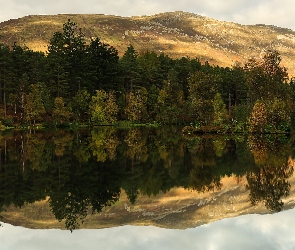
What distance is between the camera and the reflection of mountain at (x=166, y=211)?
1392cm

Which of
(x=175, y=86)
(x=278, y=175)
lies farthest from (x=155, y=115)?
(x=278, y=175)

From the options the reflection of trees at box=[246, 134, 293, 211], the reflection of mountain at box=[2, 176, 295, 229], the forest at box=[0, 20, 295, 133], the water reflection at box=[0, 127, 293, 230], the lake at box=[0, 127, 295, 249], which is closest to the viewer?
the lake at box=[0, 127, 295, 249]

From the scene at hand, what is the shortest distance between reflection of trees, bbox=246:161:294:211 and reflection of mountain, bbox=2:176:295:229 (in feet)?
1.02

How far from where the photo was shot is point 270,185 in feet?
62.8

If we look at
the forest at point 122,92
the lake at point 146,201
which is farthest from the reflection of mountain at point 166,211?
the forest at point 122,92

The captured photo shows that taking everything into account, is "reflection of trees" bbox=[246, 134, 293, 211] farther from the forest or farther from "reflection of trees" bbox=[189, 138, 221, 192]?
the forest

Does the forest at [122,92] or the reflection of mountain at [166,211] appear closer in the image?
the reflection of mountain at [166,211]

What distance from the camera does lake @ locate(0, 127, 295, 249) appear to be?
39.5ft

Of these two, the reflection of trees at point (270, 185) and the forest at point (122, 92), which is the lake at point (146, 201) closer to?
the reflection of trees at point (270, 185)

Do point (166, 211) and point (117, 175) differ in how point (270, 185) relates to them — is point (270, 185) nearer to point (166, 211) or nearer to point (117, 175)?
point (166, 211)

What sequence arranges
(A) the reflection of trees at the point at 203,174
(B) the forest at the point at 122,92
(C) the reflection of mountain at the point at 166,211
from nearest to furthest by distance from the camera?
(C) the reflection of mountain at the point at 166,211
(A) the reflection of trees at the point at 203,174
(B) the forest at the point at 122,92

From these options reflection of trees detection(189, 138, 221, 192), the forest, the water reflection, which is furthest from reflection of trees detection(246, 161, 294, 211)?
the forest

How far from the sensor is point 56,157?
28.1m

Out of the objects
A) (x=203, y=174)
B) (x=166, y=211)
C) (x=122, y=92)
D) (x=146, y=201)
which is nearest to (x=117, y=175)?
(x=203, y=174)
